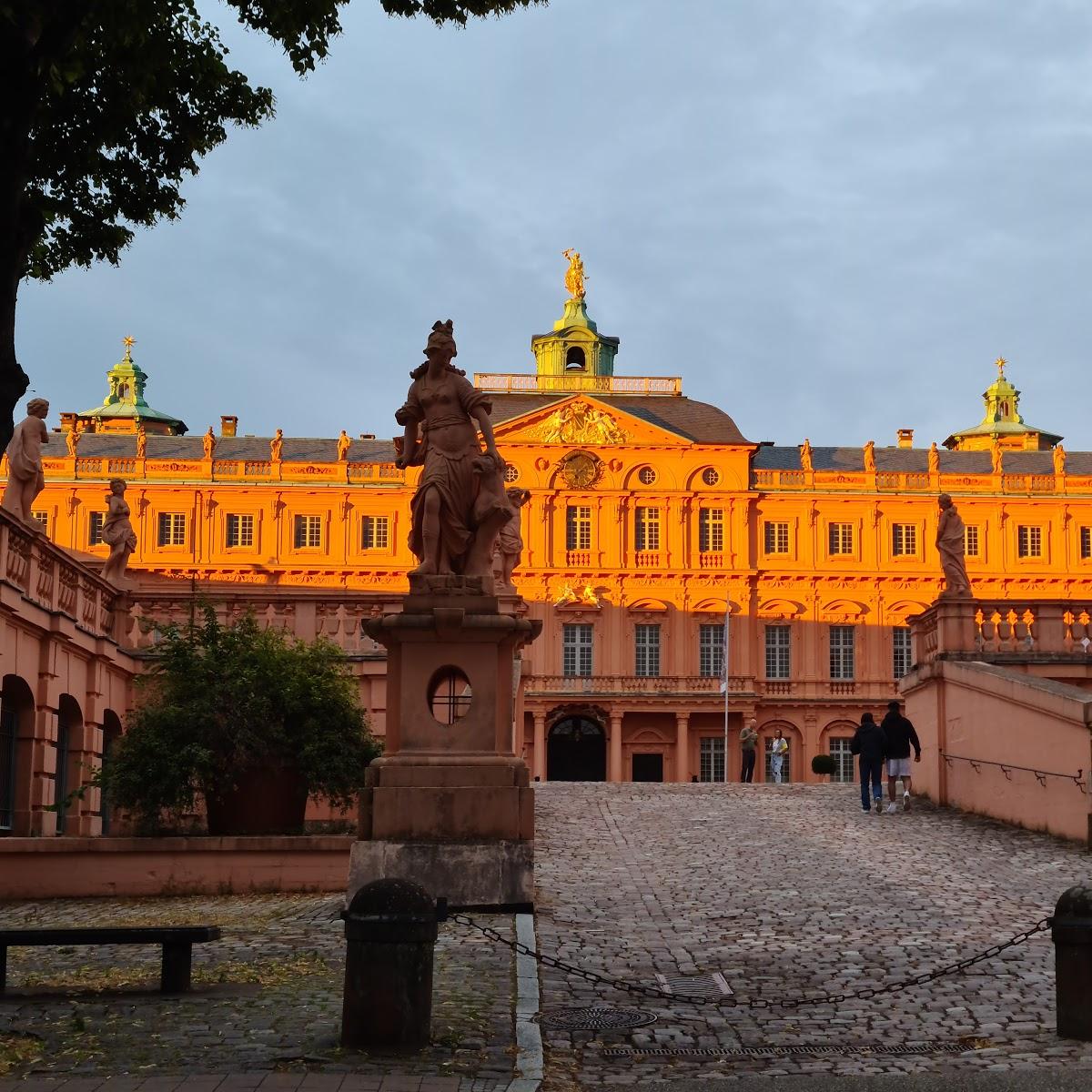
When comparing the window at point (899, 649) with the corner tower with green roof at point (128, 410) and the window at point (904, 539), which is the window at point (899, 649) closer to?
the window at point (904, 539)

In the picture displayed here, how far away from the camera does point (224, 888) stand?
15227mm

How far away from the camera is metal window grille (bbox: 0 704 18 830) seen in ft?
61.2

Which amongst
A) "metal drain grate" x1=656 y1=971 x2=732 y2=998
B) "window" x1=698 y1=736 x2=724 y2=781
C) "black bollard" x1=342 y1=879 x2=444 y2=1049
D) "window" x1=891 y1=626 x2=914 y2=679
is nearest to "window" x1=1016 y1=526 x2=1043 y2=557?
"window" x1=891 y1=626 x2=914 y2=679

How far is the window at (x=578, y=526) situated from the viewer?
68.2 meters

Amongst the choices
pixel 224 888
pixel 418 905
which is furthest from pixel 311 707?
pixel 418 905

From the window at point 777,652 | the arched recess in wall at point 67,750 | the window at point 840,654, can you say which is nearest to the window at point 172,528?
the window at point 777,652

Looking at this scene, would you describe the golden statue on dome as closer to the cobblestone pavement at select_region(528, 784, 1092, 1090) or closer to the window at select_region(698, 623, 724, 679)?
the window at select_region(698, 623, 724, 679)

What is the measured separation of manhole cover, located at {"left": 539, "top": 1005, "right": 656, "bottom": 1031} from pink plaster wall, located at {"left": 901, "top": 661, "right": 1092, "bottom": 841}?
394 inches

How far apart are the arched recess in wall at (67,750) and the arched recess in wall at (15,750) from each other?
3.81ft

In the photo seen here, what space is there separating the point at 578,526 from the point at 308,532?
36.1ft

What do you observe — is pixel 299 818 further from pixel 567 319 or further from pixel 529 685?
pixel 567 319

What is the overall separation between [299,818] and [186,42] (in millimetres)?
8350

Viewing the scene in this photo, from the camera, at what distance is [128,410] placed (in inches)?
3295

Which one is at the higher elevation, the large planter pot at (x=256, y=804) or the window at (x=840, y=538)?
the window at (x=840, y=538)
